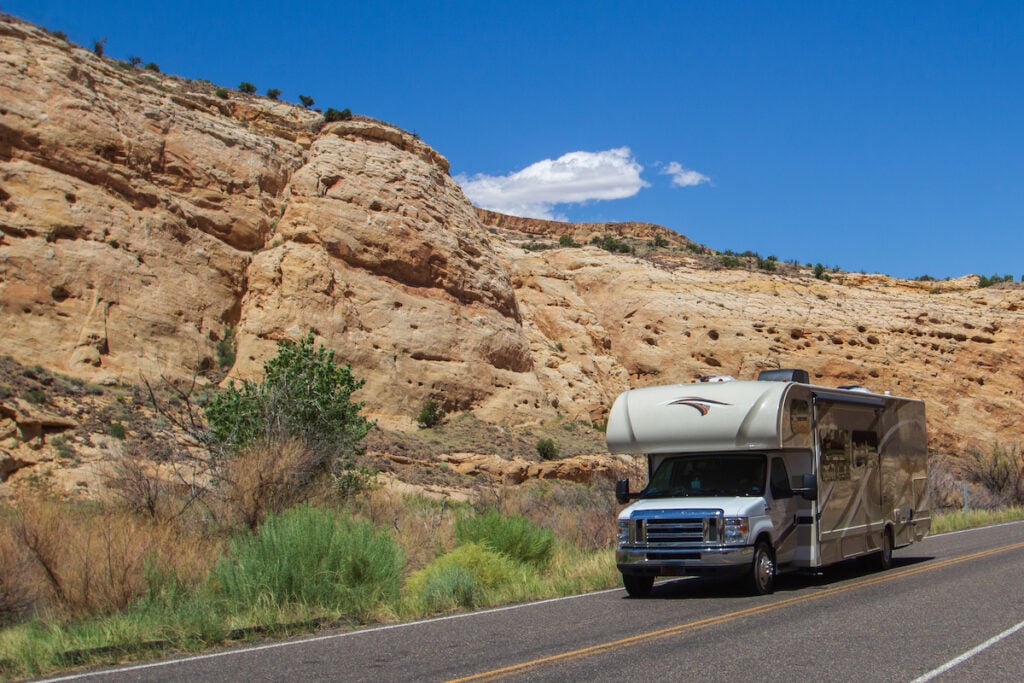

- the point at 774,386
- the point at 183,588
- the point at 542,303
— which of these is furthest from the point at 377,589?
the point at 542,303

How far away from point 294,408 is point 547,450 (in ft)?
54.8

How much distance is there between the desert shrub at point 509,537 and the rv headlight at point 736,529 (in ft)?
13.8

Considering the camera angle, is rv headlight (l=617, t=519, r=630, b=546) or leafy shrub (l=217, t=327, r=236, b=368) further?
leafy shrub (l=217, t=327, r=236, b=368)

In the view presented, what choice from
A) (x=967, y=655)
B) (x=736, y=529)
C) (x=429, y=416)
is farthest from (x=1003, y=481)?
(x=967, y=655)

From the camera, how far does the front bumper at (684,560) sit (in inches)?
484

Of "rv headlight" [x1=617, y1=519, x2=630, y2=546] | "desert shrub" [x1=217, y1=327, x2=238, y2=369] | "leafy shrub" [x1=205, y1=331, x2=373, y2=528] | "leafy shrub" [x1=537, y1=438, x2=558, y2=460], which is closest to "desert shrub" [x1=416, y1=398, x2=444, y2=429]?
"leafy shrub" [x1=537, y1=438, x2=558, y2=460]

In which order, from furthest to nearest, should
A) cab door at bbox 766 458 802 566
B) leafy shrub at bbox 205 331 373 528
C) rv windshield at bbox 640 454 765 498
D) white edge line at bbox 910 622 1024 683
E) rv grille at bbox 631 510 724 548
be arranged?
leafy shrub at bbox 205 331 373 528, rv windshield at bbox 640 454 765 498, cab door at bbox 766 458 802 566, rv grille at bbox 631 510 724 548, white edge line at bbox 910 622 1024 683

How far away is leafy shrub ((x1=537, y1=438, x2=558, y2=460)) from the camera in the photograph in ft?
118

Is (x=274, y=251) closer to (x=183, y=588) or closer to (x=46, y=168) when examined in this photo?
(x=46, y=168)

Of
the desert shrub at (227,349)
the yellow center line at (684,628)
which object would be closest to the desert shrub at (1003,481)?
the yellow center line at (684,628)

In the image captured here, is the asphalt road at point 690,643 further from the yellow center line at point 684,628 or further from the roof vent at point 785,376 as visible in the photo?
the roof vent at point 785,376

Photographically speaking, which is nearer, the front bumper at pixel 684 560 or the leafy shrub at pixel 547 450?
the front bumper at pixel 684 560

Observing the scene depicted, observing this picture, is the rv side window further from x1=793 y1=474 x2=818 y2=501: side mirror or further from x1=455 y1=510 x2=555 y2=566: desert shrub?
x1=455 y1=510 x2=555 y2=566: desert shrub

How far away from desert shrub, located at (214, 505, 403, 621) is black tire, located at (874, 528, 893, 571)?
326 inches
